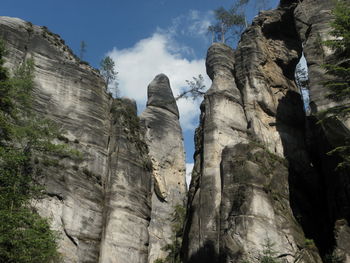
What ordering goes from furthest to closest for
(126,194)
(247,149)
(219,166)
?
(219,166) < (247,149) < (126,194)

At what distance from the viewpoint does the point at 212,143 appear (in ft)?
91.3

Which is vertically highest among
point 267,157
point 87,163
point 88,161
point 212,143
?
point 212,143

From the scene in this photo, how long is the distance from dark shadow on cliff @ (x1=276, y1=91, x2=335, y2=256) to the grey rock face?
872cm

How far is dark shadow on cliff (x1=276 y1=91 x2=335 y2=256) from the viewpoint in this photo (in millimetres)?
24278

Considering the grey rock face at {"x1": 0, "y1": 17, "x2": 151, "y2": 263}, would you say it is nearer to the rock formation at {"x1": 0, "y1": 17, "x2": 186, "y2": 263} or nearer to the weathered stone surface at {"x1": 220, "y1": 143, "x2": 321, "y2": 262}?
the rock formation at {"x1": 0, "y1": 17, "x2": 186, "y2": 263}

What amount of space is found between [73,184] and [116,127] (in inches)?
208

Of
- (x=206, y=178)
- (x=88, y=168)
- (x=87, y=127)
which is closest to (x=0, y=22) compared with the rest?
(x=87, y=127)

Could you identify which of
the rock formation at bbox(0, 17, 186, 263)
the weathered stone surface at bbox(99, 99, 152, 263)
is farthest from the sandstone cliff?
the rock formation at bbox(0, 17, 186, 263)

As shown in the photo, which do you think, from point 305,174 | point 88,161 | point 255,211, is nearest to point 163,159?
point 305,174

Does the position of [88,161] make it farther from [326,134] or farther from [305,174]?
[305,174]

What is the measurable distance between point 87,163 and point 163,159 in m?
14.7

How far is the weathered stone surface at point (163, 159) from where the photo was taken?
105 ft

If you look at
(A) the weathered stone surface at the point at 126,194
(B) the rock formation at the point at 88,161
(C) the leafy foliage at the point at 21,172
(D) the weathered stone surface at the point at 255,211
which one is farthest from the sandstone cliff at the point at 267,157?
(C) the leafy foliage at the point at 21,172

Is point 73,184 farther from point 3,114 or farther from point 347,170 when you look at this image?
point 347,170
